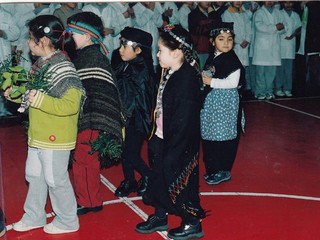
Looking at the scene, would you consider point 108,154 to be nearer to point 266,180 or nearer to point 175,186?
point 175,186

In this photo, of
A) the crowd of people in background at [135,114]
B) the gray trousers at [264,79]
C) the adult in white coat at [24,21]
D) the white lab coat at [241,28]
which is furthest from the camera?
the gray trousers at [264,79]

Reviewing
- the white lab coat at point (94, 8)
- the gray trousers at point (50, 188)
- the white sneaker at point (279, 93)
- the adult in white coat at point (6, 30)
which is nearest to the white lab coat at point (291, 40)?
the white sneaker at point (279, 93)

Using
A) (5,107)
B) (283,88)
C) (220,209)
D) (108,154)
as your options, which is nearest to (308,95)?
(283,88)

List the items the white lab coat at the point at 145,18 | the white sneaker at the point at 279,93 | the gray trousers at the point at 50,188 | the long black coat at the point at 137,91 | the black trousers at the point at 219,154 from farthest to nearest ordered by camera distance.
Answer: the white sneaker at the point at 279,93 < the white lab coat at the point at 145,18 < the black trousers at the point at 219,154 < the long black coat at the point at 137,91 < the gray trousers at the point at 50,188

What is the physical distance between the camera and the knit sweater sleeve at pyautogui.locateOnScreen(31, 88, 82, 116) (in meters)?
4.10

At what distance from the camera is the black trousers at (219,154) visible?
5918 millimetres

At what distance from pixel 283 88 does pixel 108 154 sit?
7.77 m

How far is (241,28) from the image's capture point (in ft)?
36.3

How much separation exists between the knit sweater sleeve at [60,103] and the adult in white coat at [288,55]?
313 inches

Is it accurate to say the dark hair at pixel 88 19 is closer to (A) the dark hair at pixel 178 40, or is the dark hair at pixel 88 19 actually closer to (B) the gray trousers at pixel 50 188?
(A) the dark hair at pixel 178 40

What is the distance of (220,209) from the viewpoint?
5238 millimetres

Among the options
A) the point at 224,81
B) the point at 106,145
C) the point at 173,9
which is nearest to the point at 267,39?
the point at 173,9

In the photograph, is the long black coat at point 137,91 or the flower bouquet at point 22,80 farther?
the long black coat at point 137,91

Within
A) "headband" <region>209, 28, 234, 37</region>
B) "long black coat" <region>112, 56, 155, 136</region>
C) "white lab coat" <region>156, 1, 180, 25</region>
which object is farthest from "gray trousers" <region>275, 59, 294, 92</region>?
→ "long black coat" <region>112, 56, 155, 136</region>
